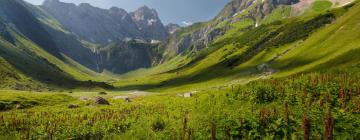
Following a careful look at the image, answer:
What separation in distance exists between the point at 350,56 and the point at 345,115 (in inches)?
3631

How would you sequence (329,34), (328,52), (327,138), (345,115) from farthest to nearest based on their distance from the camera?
1. (329,34)
2. (328,52)
3. (345,115)
4. (327,138)

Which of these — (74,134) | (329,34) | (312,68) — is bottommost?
(74,134)

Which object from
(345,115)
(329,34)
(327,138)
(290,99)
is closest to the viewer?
(327,138)

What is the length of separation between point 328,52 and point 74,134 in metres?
125

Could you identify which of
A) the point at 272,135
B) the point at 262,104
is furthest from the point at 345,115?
the point at 262,104

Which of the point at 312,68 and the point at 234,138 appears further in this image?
the point at 312,68

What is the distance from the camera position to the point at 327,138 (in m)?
19.8

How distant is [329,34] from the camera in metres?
176

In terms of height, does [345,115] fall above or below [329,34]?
below

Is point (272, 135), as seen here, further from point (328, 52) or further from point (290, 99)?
point (328, 52)

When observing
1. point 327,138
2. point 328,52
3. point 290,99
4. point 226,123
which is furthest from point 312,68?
point 327,138

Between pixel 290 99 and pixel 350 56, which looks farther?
pixel 350 56

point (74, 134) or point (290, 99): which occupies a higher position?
point (290, 99)

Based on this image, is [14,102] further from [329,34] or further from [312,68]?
[329,34]
